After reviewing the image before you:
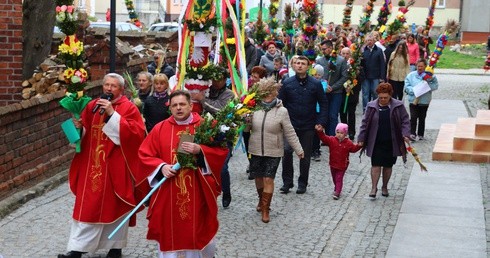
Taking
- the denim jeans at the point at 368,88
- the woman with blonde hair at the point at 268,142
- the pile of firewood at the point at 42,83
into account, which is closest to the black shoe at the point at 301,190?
the woman with blonde hair at the point at 268,142

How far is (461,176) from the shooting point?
573 inches

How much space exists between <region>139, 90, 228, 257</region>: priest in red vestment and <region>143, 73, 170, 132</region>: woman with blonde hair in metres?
3.22

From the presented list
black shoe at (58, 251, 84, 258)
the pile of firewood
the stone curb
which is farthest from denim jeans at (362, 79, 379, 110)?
black shoe at (58, 251, 84, 258)

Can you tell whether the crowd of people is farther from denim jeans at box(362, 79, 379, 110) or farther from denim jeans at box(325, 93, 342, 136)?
denim jeans at box(362, 79, 379, 110)

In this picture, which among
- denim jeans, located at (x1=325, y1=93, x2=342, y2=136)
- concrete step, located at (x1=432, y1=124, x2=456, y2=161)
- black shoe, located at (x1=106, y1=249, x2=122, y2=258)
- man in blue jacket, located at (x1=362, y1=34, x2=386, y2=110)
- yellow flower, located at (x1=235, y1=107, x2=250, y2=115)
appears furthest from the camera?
man in blue jacket, located at (x1=362, y1=34, x2=386, y2=110)

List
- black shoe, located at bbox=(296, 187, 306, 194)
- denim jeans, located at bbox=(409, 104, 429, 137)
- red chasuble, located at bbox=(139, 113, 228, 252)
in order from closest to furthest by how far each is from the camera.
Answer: red chasuble, located at bbox=(139, 113, 228, 252) < black shoe, located at bbox=(296, 187, 306, 194) < denim jeans, located at bbox=(409, 104, 429, 137)

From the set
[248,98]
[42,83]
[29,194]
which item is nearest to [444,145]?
[42,83]

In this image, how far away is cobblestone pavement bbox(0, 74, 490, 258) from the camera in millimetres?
10047

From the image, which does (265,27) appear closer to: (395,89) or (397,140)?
(395,89)

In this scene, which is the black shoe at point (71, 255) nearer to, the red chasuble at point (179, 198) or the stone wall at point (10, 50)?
the red chasuble at point (179, 198)

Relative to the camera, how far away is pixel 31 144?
12.7 m

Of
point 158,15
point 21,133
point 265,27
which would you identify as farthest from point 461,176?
point 158,15

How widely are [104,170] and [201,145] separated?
46.5 inches

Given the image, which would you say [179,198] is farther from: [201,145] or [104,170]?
[104,170]
